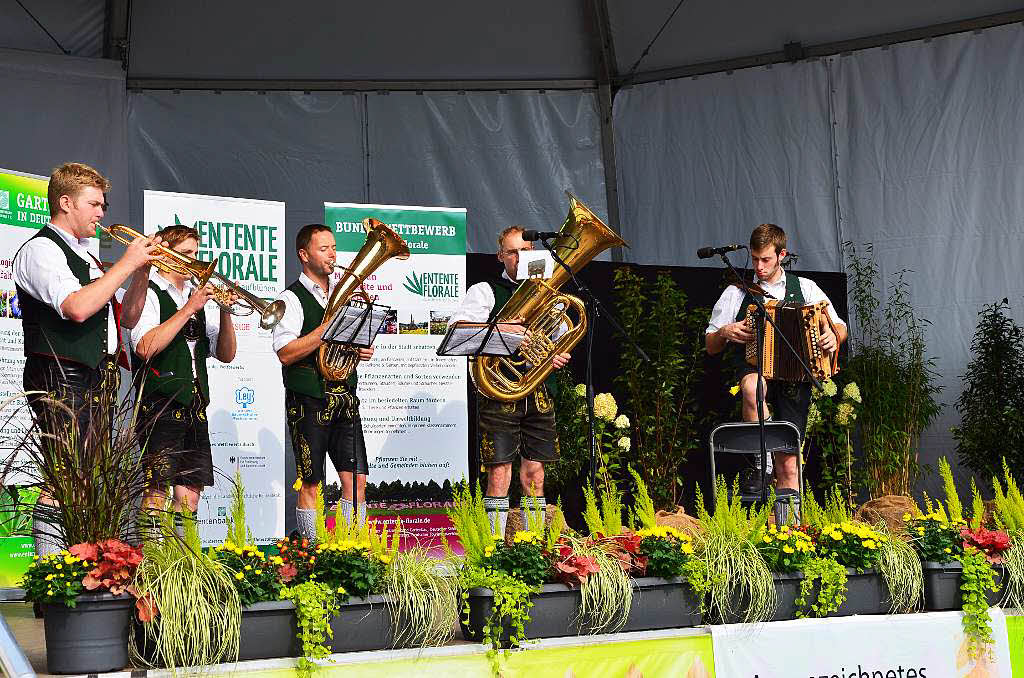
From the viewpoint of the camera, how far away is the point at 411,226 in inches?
290

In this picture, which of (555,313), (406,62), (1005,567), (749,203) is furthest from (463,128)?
(1005,567)

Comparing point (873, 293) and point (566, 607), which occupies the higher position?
point (873, 293)

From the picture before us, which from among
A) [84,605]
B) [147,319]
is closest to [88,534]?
[84,605]

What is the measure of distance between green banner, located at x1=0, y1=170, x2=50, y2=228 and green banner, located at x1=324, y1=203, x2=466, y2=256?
1659 millimetres

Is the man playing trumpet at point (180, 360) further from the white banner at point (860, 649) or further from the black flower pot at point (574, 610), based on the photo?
the white banner at point (860, 649)

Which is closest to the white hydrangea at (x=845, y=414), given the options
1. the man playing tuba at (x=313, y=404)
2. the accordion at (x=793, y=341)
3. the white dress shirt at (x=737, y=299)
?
the white dress shirt at (x=737, y=299)

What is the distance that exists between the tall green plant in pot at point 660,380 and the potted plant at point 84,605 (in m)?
5.38

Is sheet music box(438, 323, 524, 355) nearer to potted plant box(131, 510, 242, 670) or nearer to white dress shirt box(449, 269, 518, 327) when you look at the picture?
white dress shirt box(449, 269, 518, 327)

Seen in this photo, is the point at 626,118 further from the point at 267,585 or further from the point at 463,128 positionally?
the point at 267,585

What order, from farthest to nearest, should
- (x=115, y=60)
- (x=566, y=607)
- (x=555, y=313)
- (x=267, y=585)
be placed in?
(x=115, y=60), (x=555, y=313), (x=566, y=607), (x=267, y=585)

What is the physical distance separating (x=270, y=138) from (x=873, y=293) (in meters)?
4.96

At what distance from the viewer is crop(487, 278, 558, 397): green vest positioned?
20.1 ft

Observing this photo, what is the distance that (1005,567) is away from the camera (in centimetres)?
457

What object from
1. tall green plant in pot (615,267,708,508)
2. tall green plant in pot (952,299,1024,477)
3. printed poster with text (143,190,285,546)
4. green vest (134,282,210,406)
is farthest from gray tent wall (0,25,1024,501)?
green vest (134,282,210,406)
